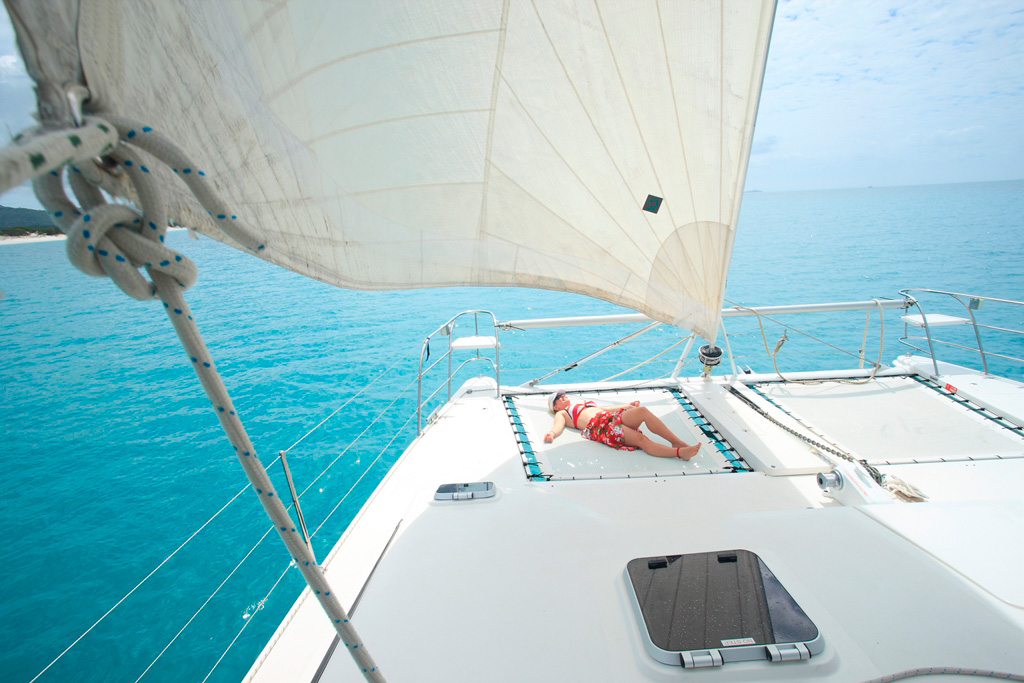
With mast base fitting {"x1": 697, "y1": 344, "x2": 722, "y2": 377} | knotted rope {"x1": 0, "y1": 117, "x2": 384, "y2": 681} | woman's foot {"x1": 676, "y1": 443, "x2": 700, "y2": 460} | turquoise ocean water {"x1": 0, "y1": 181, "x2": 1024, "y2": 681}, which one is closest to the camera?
knotted rope {"x1": 0, "y1": 117, "x2": 384, "y2": 681}

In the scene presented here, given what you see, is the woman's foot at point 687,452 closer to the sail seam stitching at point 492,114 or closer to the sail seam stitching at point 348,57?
the sail seam stitching at point 492,114

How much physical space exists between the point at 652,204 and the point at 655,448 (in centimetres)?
126

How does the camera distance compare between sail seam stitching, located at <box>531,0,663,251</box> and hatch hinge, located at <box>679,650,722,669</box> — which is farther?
sail seam stitching, located at <box>531,0,663,251</box>

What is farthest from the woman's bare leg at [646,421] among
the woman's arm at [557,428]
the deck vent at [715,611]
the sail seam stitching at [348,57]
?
the sail seam stitching at [348,57]

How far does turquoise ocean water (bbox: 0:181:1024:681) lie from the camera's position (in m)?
3.55

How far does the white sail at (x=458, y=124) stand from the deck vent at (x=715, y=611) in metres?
1.13

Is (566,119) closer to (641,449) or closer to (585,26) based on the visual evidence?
(585,26)

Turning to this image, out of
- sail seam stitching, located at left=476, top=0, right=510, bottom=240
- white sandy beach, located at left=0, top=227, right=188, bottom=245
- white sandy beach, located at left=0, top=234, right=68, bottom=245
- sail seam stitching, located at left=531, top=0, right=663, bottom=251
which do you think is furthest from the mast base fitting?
white sandy beach, located at left=0, top=234, right=68, bottom=245

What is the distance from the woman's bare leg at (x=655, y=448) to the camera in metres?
2.42

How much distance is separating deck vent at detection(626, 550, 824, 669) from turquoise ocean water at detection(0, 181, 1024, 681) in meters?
1.46

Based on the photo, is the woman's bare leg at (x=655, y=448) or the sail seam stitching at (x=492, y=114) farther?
the woman's bare leg at (x=655, y=448)

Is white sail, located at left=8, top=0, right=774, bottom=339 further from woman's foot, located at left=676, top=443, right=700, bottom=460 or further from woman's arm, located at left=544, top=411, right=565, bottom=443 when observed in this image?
woman's arm, located at left=544, top=411, right=565, bottom=443

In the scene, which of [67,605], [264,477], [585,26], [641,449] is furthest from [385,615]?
[67,605]

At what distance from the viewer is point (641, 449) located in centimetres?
252
